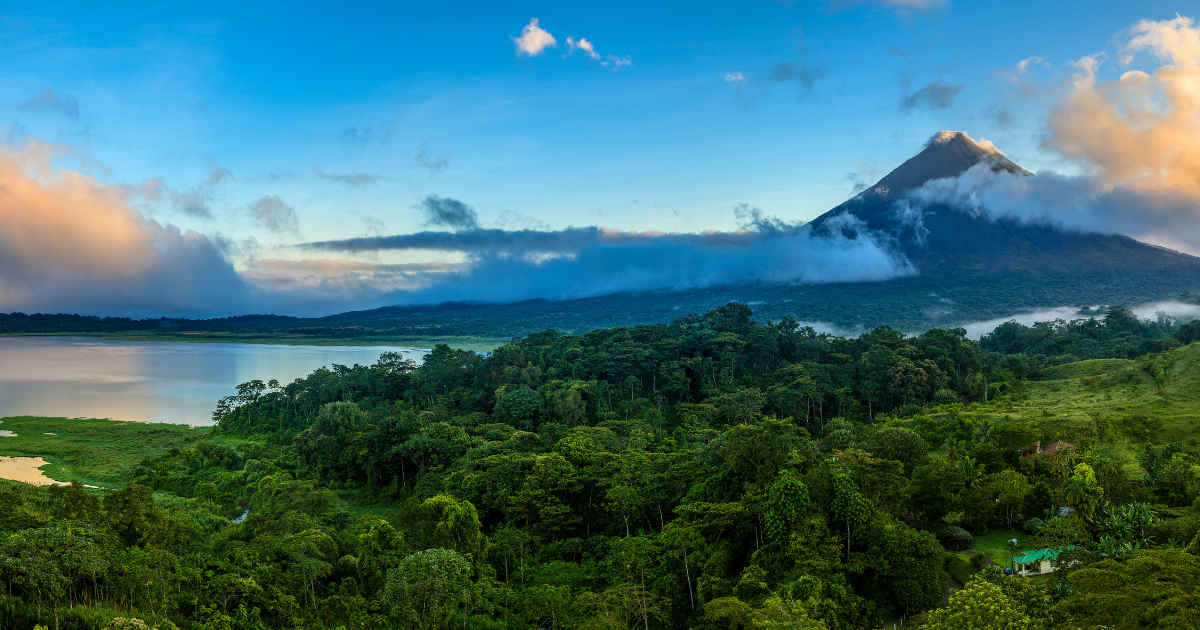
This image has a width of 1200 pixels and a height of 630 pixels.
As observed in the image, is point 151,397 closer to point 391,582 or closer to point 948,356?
point 391,582

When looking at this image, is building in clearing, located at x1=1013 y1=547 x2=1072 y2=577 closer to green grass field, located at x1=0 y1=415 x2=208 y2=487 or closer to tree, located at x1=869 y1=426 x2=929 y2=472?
tree, located at x1=869 y1=426 x2=929 y2=472

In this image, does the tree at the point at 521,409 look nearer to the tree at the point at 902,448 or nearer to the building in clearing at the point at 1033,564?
the tree at the point at 902,448

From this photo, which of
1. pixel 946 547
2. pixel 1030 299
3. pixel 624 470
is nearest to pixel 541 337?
pixel 624 470

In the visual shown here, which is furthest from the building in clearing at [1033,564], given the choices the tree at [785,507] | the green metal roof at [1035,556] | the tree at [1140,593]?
the tree at [785,507]

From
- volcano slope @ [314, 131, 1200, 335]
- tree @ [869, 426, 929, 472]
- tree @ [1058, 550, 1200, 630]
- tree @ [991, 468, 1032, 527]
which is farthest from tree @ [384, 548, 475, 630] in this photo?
volcano slope @ [314, 131, 1200, 335]

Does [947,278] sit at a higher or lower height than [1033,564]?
higher

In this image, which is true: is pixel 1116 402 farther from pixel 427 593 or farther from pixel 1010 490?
pixel 427 593

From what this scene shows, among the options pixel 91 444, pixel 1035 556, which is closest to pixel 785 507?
pixel 1035 556
